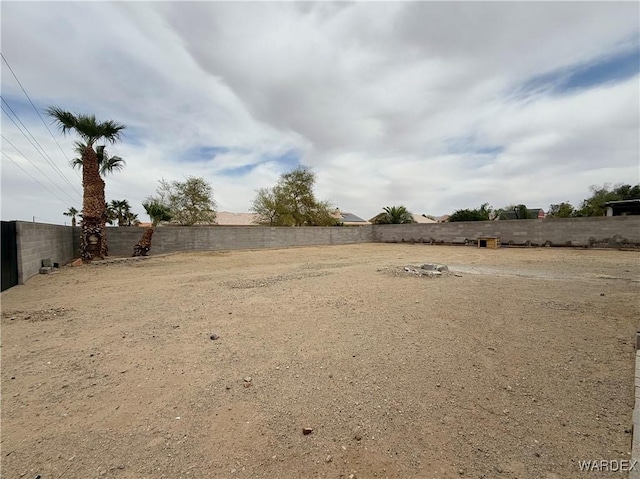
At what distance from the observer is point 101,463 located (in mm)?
1533

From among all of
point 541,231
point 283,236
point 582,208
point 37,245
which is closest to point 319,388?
point 37,245

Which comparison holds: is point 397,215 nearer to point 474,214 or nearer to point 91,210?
point 474,214

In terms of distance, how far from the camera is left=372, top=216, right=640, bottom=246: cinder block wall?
12.3 meters

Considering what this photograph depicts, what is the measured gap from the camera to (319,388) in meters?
2.21

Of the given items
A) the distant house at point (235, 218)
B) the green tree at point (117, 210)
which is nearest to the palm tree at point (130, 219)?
the green tree at point (117, 210)

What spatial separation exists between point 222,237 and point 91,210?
6.15 m

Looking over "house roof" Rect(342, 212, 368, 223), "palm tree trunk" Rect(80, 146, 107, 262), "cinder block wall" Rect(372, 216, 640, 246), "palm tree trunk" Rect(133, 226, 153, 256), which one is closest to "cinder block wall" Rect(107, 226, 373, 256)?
"palm tree trunk" Rect(133, 226, 153, 256)

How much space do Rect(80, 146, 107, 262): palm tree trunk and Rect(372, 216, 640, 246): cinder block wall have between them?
58.0 ft

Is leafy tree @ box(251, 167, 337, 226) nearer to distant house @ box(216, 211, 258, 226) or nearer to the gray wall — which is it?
the gray wall

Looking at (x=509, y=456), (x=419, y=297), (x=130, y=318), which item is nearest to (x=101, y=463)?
(x=509, y=456)

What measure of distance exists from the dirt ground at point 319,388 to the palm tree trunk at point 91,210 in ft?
22.3

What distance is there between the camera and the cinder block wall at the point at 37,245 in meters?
6.54

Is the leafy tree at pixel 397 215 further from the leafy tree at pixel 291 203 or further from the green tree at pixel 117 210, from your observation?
the green tree at pixel 117 210

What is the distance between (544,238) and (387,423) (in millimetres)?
16657
